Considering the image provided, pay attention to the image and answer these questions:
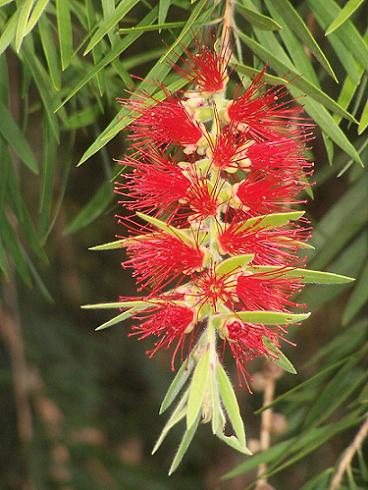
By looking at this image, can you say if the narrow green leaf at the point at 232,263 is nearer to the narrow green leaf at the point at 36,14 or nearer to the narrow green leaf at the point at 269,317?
the narrow green leaf at the point at 269,317

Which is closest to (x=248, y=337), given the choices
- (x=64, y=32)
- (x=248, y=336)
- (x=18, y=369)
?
(x=248, y=336)

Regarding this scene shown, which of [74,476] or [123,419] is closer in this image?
[74,476]

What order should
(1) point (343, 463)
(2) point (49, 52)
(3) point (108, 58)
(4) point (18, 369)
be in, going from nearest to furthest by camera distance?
(3) point (108, 58), (2) point (49, 52), (1) point (343, 463), (4) point (18, 369)

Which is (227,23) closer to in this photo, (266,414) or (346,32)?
(346,32)

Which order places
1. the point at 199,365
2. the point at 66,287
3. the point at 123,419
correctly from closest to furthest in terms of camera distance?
the point at 199,365 < the point at 123,419 < the point at 66,287

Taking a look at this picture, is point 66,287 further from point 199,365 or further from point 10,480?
point 199,365

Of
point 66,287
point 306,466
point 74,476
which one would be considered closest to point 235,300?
point 74,476
